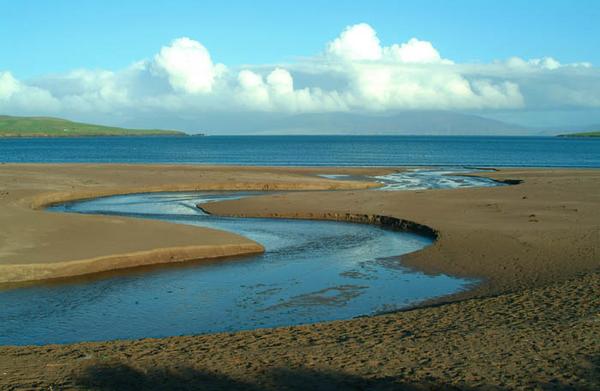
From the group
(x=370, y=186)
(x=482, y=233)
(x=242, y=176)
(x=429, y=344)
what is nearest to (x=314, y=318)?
(x=429, y=344)

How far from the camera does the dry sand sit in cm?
957

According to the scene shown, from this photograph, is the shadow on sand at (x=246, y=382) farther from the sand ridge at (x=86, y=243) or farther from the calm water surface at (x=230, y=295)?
the sand ridge at (x=86, y=243)

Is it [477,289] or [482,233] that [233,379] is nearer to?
[477,289]

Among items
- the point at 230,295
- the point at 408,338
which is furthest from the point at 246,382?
the point at 230,295

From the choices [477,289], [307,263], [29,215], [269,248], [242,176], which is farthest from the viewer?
[242,176]

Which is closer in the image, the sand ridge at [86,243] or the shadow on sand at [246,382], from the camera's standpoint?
the shadow on sand at [246,382]

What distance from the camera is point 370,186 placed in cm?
5053

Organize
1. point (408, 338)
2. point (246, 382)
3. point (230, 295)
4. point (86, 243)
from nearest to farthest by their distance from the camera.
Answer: point (246, 382), point (408, 338), point (230, 295), point (86, 243)

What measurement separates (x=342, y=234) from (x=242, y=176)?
29055mm

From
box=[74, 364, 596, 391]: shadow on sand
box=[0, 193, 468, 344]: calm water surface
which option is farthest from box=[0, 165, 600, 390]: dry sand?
box=[0, 193, 468, 344]: calm water surface

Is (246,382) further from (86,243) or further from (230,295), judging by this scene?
(86,243)

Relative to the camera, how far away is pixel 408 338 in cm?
1180

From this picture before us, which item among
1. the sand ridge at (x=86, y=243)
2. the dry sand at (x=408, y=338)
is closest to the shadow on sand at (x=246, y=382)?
the dry sand at (x=408, y=338)

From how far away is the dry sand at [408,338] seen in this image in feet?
31.4
